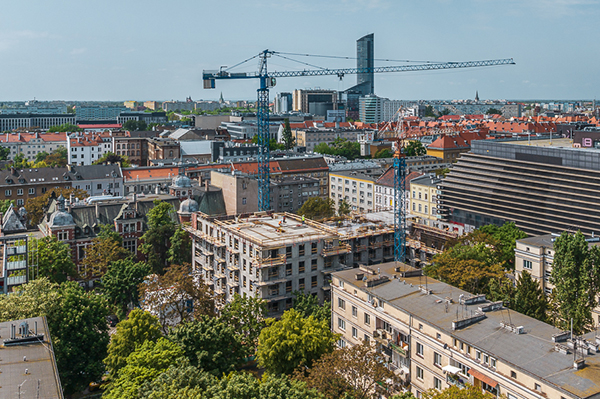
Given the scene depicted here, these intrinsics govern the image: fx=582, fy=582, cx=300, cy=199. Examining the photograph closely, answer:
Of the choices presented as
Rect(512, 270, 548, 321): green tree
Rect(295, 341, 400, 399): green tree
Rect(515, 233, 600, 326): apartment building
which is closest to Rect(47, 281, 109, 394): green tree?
Rect(295, 341, 400, 399): green tree

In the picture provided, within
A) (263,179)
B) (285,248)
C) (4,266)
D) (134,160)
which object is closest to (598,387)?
(285,248)

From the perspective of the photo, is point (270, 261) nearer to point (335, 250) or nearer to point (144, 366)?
point (335, 250)

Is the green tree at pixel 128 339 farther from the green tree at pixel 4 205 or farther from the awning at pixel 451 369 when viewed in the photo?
the green tree at pixel 4 205

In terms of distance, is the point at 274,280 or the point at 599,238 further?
the point at 599,238

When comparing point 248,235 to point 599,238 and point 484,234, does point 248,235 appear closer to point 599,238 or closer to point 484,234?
point 484,234

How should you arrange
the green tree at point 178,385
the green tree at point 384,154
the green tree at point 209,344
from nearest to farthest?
1. the green tree at point 178,385
2. the green tree at point 209,344
3. the green tree at point 384,154

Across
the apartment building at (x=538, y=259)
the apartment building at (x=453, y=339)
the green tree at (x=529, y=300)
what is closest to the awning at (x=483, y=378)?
the apartment building at (x=453, y=339)

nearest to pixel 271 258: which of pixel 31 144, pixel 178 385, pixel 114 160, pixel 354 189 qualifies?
pixel 178 385
